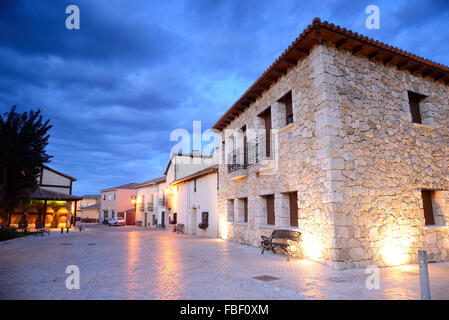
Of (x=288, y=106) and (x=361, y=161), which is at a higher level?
(x=288, y=106)

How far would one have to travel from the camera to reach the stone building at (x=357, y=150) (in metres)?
6.94

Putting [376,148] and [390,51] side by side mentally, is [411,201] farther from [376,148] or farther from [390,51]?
[390,51]

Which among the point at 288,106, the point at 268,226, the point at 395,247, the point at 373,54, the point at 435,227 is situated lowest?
the point at 395,247

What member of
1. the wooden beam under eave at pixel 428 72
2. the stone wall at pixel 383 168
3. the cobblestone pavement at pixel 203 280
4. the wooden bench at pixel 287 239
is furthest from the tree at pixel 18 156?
the wooden beam under eave at pixel 428 72

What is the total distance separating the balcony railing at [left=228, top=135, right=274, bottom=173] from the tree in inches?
403

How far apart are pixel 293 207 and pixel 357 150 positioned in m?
2.85

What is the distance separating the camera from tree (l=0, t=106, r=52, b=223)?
1284 cm

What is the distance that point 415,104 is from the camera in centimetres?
922

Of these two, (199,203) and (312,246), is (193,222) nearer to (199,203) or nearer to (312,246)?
(199,203)

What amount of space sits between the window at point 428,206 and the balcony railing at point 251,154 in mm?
4990

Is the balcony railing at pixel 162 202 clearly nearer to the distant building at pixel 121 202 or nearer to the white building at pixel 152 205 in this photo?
the white building at pixel 152 205

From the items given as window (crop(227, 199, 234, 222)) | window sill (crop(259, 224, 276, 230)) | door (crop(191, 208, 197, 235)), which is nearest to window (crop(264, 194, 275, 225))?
window sill (crop(259, 224, 276, 230))

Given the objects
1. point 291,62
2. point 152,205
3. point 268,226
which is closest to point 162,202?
point 152,205

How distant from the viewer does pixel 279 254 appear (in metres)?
8.97
